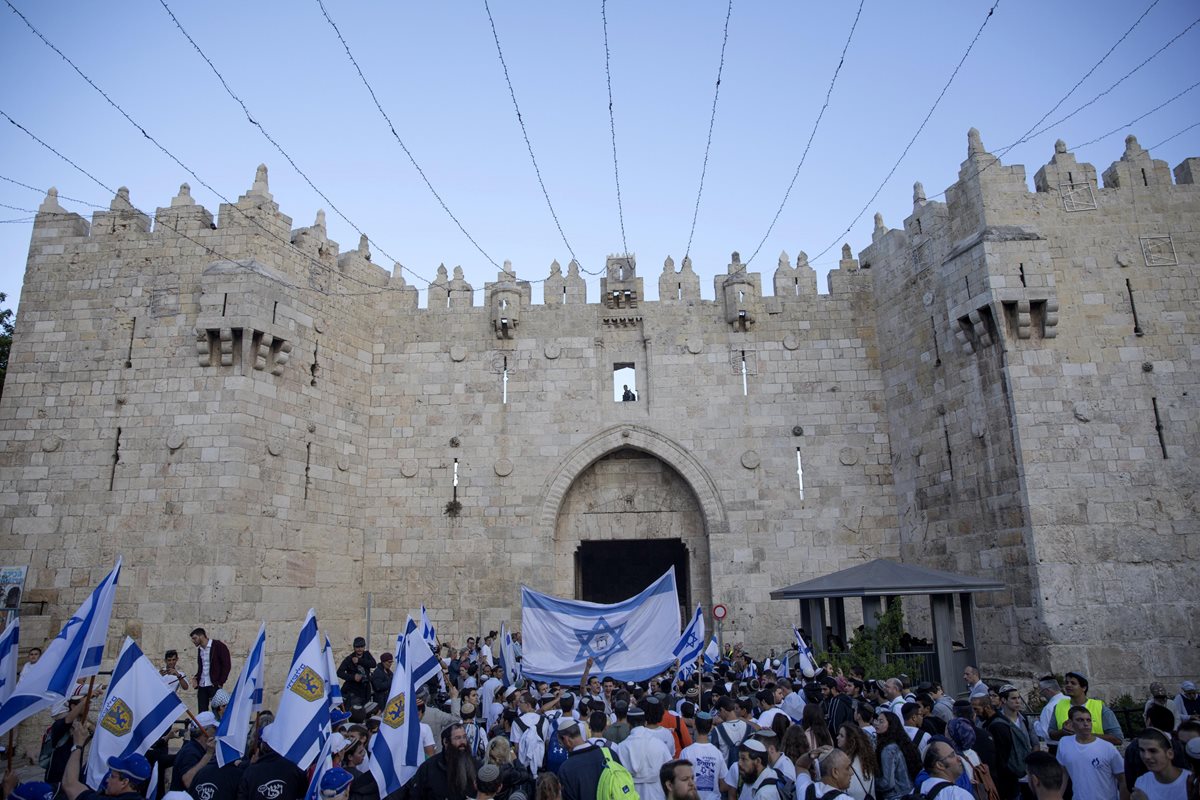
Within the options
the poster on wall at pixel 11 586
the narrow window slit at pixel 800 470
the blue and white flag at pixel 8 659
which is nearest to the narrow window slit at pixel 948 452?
the narrow window slit at pixel 800 470

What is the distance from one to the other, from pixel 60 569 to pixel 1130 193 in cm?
2055

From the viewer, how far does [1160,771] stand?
4.83 meters

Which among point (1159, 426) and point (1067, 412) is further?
point (1067, 412)

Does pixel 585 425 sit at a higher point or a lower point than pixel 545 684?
higher

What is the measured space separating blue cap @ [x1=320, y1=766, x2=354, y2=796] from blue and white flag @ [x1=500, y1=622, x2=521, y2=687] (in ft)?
19.3

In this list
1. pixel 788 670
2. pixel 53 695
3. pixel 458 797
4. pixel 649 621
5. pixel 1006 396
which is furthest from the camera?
pixel 1006 396

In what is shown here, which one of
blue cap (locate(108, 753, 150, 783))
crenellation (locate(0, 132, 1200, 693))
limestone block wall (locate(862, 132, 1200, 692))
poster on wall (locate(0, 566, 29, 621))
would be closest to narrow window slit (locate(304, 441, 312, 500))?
crenellation (locate(0, 132, 1200, 693))

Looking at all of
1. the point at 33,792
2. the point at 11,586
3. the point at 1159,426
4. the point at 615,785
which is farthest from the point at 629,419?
the point at 33,792

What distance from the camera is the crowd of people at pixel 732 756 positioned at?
4.78 metres

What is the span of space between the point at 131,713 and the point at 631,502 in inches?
498

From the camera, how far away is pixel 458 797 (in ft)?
17.9

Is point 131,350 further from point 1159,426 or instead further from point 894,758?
point 1159,426

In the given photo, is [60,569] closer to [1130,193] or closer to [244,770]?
[244,770]


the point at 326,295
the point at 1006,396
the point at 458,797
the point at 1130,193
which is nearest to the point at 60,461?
the point at 326,295
